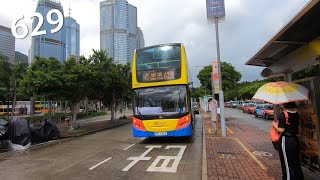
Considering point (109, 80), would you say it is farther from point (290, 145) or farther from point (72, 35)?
point (72, 35)

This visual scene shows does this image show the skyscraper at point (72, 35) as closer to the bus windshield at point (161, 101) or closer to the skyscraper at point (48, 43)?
the skyscraper at point (48, 43)

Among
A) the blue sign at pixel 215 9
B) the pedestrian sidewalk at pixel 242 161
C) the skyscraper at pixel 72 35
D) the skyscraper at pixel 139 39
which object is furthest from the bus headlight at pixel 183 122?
the skyscraper at pixel 139 39

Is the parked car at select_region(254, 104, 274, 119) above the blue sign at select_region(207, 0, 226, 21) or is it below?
below

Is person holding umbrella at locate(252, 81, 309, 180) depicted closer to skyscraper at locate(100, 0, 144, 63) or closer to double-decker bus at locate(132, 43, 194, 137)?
double-decker bus at locate(132, 43, 194, 137)

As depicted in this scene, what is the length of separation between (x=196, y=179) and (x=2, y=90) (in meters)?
28.0

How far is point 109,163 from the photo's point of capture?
29.4 ft

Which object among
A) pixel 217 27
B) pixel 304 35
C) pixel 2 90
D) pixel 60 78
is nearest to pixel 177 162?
pixel 304 35

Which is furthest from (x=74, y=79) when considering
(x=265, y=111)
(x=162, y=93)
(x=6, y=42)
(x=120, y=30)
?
(x=120, y=30)

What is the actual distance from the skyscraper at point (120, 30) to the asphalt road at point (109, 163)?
33.1m

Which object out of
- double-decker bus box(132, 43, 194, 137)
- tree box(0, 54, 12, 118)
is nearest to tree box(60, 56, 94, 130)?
double-decker bus box(132, 43, 194, 137)

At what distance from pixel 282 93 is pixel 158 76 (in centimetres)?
775

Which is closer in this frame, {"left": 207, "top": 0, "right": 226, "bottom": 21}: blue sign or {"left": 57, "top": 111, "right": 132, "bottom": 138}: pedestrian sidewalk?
{"left": 207, "top": 0, "right": 226, "bottom": 21}: blue sign

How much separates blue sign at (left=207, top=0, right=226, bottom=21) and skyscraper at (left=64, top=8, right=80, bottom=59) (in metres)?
29.6

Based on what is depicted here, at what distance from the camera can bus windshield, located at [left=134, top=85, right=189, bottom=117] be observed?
1259 cm
